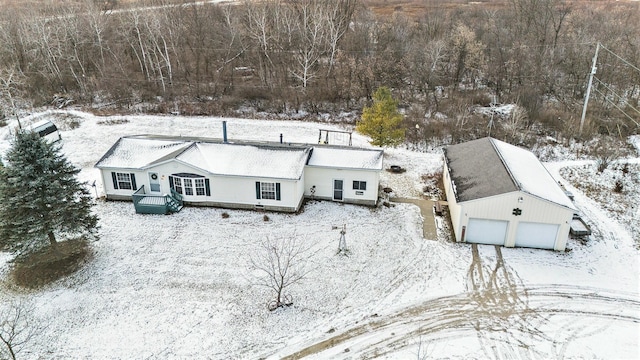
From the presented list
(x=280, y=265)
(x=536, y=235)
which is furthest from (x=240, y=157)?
(x=536, y=235)

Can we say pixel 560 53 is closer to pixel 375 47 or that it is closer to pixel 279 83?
pixel 375 47

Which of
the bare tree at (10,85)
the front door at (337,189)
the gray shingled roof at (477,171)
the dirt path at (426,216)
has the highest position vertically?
the bare tree at (10,85)

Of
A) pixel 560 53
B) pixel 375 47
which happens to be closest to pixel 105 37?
pixel 375 47

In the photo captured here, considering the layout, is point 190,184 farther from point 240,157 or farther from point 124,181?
point 124,181

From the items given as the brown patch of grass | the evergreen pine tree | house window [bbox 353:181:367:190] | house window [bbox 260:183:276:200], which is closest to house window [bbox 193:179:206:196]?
house window [bbox 260:183:276:200]

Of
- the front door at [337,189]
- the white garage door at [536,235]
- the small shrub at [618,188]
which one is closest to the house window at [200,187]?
the front door at [337,189]

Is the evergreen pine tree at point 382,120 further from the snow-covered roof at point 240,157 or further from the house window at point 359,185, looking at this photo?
the house window at point 359,185
